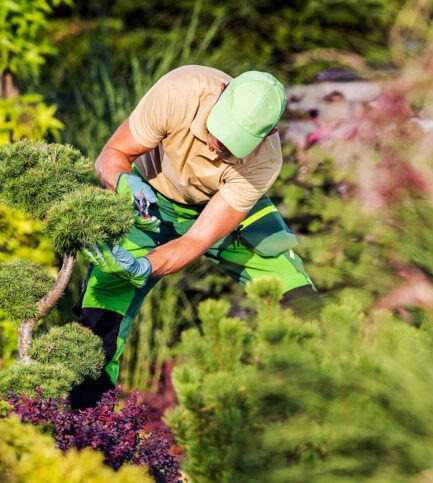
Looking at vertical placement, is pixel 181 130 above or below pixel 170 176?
above

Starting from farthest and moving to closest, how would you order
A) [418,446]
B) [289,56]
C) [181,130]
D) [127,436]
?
1. [289,56]
2. [181,130]
3. [127,436]
4. [418,446]

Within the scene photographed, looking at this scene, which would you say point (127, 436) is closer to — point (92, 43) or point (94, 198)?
point (94, 198)

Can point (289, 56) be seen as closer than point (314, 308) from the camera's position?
No

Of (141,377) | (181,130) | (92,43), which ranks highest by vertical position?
(181,130)

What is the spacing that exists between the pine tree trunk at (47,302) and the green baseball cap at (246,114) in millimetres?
709

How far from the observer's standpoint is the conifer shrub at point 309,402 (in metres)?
2.21

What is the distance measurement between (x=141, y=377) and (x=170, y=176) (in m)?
1.66

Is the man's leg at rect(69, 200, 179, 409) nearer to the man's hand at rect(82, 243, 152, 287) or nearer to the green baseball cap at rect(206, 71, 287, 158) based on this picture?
the man's hand at rect(82, 243, 152, 287)

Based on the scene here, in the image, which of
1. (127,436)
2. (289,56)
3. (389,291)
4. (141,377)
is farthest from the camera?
(289,56)

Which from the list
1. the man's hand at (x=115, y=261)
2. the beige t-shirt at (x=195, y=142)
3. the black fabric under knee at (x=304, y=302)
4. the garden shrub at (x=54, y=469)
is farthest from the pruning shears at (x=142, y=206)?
the garden shrub at (x=54, y=469)

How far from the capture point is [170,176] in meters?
3.69

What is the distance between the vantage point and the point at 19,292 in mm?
3082

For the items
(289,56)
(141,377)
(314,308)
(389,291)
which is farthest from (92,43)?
(389,291)

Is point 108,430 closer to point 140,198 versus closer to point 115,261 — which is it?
point 115,261
